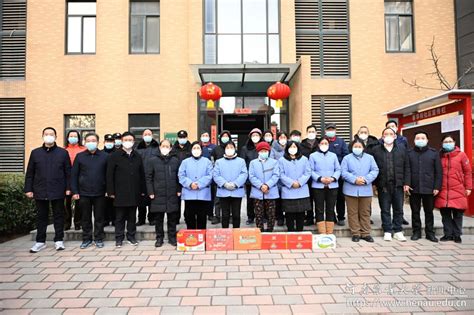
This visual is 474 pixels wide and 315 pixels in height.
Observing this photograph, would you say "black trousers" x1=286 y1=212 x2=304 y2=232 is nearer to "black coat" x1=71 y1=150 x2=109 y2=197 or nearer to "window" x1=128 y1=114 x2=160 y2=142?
"black coat" x1=71 y1=150 x2=109 y2=197

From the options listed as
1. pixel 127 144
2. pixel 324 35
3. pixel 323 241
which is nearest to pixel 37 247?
pixel 127 144

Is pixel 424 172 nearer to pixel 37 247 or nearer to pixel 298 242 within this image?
pixel 298 242

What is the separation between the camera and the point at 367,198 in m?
5.56

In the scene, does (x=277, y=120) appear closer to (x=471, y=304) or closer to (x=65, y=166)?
(x=65, y=166)

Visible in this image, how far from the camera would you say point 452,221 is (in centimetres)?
568

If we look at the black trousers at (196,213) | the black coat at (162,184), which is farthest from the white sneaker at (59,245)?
the black trousers at (196,213)

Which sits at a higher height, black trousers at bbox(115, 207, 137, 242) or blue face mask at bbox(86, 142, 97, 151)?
blue face mask at bbox(86, 142, 97, 151)

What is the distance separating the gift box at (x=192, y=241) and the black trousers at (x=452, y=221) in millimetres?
4290

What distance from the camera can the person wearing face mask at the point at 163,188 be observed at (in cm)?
538

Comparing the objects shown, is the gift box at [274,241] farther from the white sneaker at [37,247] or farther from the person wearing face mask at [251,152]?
the white sneaker at [37,247]

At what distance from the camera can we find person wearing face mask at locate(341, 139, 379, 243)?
18.1 feet

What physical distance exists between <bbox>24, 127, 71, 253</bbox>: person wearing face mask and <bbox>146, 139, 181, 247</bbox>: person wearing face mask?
4.79ft

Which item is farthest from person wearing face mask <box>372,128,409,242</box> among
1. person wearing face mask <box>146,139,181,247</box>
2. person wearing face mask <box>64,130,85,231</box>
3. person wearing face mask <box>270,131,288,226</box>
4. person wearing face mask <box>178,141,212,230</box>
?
person wearing face mask <box>64,130,85,231</box>

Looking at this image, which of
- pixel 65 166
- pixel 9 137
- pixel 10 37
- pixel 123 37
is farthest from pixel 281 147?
pixel 10 37
